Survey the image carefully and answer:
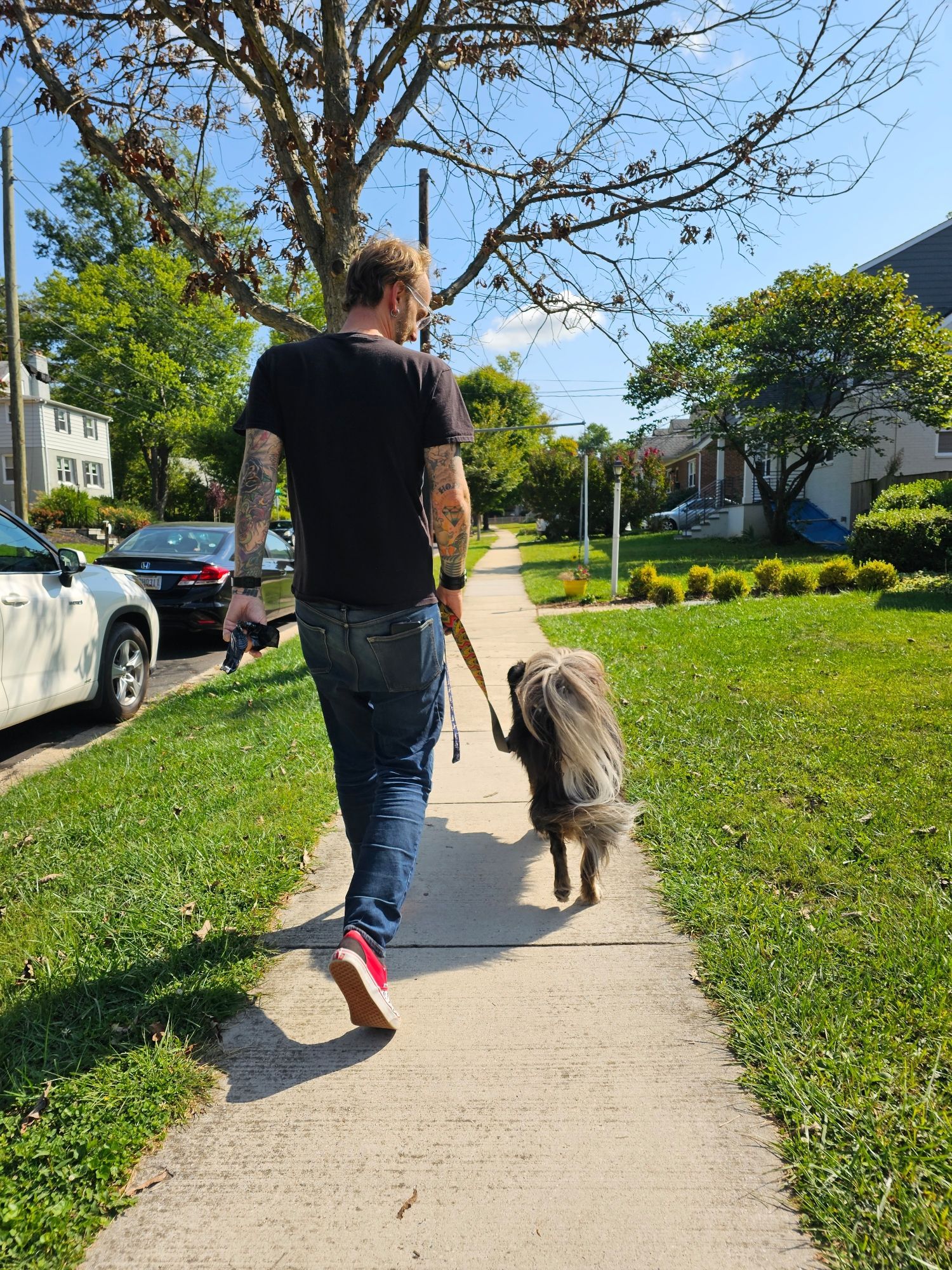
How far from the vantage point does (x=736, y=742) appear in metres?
5.31

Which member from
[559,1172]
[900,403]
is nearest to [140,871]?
[559,1172]

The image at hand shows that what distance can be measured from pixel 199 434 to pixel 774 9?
3829 centimetres

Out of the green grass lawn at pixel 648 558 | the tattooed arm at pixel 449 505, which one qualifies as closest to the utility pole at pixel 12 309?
the green grass lawn at pixel 648 558

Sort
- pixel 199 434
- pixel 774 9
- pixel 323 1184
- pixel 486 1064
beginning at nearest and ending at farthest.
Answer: pixel 323 1184 → pixel 486 1064 → pixel 774 9 → pixel 199 434

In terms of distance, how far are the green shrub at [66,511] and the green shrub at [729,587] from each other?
3018cm

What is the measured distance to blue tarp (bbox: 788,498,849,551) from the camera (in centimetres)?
2489

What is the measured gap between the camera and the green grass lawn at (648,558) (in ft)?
55.2

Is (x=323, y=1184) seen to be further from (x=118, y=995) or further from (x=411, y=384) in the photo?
(x=411, y=384)

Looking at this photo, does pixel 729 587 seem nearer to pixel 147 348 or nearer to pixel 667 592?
pixel 667 592

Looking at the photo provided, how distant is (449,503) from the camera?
2713mm

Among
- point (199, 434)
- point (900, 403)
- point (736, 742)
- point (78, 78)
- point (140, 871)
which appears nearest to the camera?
point (140, 871)

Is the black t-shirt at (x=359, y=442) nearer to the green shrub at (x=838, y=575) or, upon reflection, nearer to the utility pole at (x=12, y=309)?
the green shrub at (x=838, y=575)

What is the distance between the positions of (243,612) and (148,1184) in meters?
1.59

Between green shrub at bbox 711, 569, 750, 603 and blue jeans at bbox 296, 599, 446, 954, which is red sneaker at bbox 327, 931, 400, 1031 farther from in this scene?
green shrub at bbox 711, 569, 750, 603
